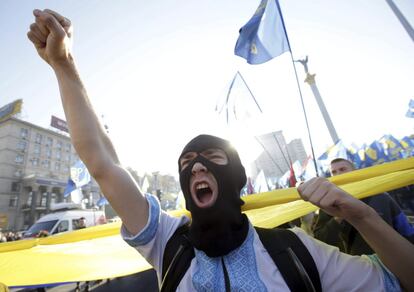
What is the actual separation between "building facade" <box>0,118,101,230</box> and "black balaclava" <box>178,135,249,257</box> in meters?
44.1

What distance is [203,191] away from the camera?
1.60 meters

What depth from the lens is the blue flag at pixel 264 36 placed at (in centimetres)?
597

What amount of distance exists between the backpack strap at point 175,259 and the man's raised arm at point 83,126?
229 mm

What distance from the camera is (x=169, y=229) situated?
1.47m

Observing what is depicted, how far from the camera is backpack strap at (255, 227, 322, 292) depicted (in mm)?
1130

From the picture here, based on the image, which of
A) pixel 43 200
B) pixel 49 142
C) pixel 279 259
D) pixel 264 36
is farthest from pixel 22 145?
pixel 279 259

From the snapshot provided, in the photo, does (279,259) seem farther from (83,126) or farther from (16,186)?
(16,186)

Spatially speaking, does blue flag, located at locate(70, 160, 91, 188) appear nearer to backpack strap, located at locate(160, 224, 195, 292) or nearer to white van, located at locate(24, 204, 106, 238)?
white van, located at locate(24, 204, 106, 238)

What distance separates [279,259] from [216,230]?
14.6 inches

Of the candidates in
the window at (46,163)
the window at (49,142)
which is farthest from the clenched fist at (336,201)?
the window at (49,142)

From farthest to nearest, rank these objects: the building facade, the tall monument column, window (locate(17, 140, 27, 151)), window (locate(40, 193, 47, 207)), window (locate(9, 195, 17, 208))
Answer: window (locate(40, 193, 47, 207)), window (locate(17, 140, 27, 151)), window (locate(9, 195, 17, 208)), the building facade, the tall monument column

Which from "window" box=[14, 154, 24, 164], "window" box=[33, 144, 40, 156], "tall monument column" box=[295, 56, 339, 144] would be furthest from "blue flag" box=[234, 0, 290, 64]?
"window" box=[33, 144, 40, 156]

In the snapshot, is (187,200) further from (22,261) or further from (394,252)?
(22,261)

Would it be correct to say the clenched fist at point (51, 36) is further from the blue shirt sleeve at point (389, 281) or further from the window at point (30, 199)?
the window at point (30, 199)
